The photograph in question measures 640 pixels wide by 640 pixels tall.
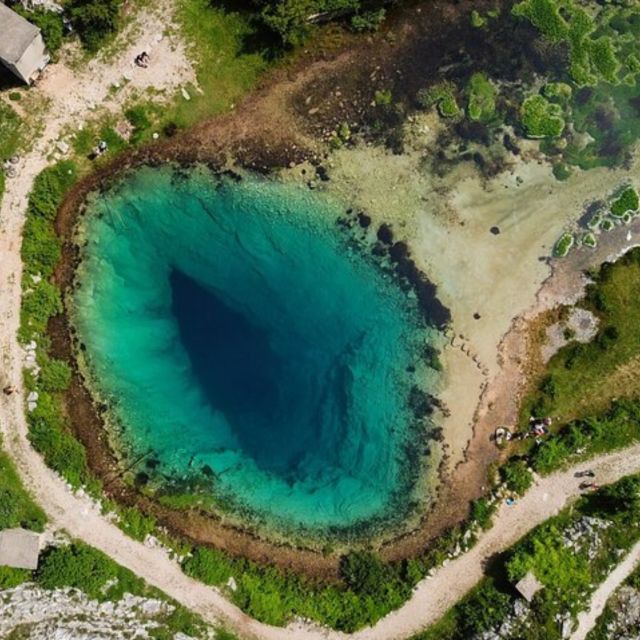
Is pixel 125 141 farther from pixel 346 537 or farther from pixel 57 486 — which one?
pixel 346 537

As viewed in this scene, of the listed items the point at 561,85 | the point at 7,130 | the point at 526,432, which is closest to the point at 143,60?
the point at 7,130

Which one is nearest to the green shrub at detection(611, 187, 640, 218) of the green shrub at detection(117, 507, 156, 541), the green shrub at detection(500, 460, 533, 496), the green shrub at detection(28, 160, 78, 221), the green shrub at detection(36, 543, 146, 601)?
the green shrub at detection(500, 460, 533, 496)

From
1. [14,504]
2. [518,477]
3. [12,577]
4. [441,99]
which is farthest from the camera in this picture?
[441,99]

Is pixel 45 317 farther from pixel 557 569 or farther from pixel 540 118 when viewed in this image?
pixel 557 569

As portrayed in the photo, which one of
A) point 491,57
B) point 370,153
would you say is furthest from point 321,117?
point 491,57

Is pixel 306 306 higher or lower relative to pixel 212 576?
higher

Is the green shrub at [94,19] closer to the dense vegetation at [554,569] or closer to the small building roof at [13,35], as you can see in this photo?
the small building roof at [13,35]

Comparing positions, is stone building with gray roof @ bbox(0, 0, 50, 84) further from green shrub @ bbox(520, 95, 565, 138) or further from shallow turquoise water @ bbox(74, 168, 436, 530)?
green shrub @ bbox(520, 95, 565, 138)

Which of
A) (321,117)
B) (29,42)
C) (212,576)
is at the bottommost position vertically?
(212,576)
